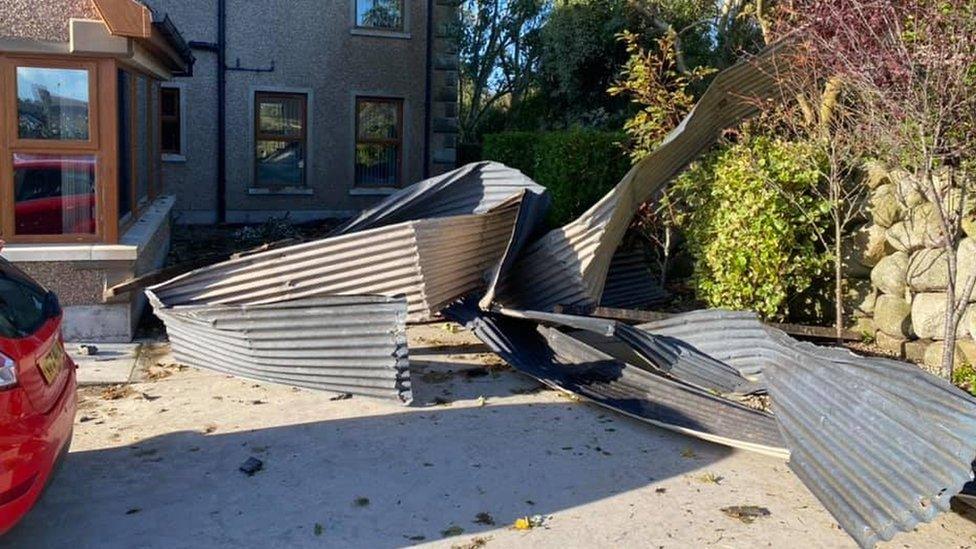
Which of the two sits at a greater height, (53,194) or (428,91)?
(428,91)

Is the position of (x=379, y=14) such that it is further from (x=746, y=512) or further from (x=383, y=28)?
(x=746, y=512)

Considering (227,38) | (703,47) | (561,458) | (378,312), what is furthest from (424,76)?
(561,458)

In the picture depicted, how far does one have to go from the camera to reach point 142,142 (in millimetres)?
11031

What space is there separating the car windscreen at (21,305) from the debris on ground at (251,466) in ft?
4.40

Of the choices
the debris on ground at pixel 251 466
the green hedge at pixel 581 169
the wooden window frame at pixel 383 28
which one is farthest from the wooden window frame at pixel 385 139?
the debris on ground at pixel 251 466

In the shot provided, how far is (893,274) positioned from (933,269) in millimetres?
406

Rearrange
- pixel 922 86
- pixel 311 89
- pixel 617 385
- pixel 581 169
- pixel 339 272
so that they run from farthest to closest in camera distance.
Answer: pixel 311 89
pixel 581 169
pixel 339 272
pixel 617 385
pixel 922 86

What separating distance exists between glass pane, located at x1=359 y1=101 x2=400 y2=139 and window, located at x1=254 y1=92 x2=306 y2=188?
1152 millimetres

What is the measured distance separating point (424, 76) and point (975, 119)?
13450 millimetres

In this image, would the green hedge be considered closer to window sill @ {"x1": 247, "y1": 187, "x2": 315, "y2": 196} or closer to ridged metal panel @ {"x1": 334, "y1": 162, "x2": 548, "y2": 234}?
ridged metal panel @ {"x1": 334, "y1": 162, "x2": 548, "y2": 234}

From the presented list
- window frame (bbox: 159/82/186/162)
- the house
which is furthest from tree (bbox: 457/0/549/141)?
window frame (bbox: 159/82/186/162)

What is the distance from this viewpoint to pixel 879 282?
7824 mm

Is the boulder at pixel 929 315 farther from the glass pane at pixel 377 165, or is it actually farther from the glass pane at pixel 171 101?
the glass pane at pixel 171 101

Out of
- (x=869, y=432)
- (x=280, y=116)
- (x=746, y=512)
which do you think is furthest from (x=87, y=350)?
(x=280, y=116)
